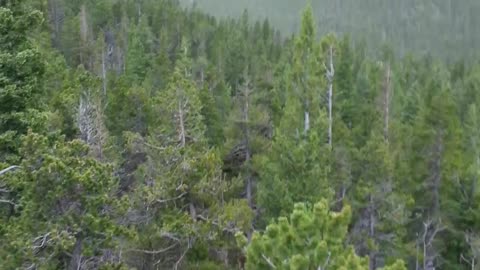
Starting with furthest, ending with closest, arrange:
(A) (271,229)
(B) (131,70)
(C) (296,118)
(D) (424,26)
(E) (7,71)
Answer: (D) (424,26) → (B) (131,70) → (C) (296,118) → (E) (7,71) → (A) (271,229)

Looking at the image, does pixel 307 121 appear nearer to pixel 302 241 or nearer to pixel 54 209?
pixel 302 241

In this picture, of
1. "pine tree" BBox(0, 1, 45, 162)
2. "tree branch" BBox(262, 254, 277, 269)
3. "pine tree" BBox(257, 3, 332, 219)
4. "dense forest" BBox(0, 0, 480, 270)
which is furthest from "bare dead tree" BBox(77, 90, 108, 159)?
"tree branch" BBox(262, 254, 277, 269)

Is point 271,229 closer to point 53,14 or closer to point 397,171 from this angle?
point 397,171

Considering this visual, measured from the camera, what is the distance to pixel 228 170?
105 feet

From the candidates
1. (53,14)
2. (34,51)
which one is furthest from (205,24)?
(34,51)

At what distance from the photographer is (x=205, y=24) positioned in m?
78.9

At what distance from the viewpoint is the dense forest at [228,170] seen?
11891 millimetres

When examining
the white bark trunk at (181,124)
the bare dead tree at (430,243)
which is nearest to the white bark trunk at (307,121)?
the white bark trunk at (181,124)

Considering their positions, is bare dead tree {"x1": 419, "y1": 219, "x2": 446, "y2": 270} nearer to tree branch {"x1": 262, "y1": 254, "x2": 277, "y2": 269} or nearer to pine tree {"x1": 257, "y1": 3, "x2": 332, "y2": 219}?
pine tree {"x1": 257, "y1": 3, "x2": 332, "y2": 219}

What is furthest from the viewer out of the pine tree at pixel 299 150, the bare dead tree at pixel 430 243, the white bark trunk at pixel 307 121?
the bare dead tree at pixel 430 243

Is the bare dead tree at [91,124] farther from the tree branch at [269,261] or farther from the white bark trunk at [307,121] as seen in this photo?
the tree branch at [269,261]

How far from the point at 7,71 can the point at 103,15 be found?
5925 centimetres

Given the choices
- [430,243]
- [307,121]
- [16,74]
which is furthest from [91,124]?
[430,243]

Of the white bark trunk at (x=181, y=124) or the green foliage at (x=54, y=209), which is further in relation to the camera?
the white bark trunk at (x=181, y=124)
